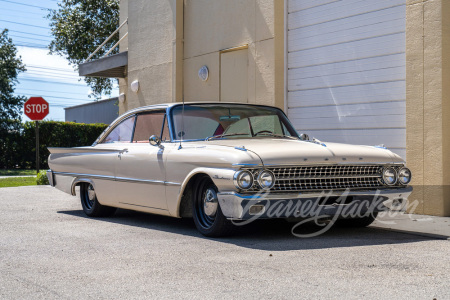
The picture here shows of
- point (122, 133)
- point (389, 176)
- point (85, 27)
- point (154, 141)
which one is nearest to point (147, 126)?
point (122, 133)

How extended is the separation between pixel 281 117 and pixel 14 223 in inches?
145

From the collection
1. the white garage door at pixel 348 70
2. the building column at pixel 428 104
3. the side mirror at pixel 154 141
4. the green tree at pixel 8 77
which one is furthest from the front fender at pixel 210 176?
the green tree at pixel 8 77

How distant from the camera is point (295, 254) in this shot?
19.5 ft

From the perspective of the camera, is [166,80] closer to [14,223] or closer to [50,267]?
[14,223]

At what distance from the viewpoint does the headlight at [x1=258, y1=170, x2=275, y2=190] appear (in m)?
6.43

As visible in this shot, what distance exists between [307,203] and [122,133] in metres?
3.33

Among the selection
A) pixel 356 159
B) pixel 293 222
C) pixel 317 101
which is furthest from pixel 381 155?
pixel 317 101

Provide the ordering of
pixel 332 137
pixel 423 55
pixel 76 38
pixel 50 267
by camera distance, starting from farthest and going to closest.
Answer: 1. pixel 76 38
2. pixel 332 137
3. pixel 423 55
4. pixel 50 267

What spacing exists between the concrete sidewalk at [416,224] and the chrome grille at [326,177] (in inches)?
31.8

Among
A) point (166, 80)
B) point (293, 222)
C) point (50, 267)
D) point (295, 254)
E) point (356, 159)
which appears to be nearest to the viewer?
point (50, 267)

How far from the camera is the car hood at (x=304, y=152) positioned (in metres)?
6.57

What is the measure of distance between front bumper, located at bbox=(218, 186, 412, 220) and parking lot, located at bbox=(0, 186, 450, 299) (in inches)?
11.5

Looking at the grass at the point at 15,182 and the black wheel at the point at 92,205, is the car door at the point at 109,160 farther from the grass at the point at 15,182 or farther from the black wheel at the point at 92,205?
the grass at the point at 15,182

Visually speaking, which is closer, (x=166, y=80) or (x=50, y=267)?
(x=50, y=267)
